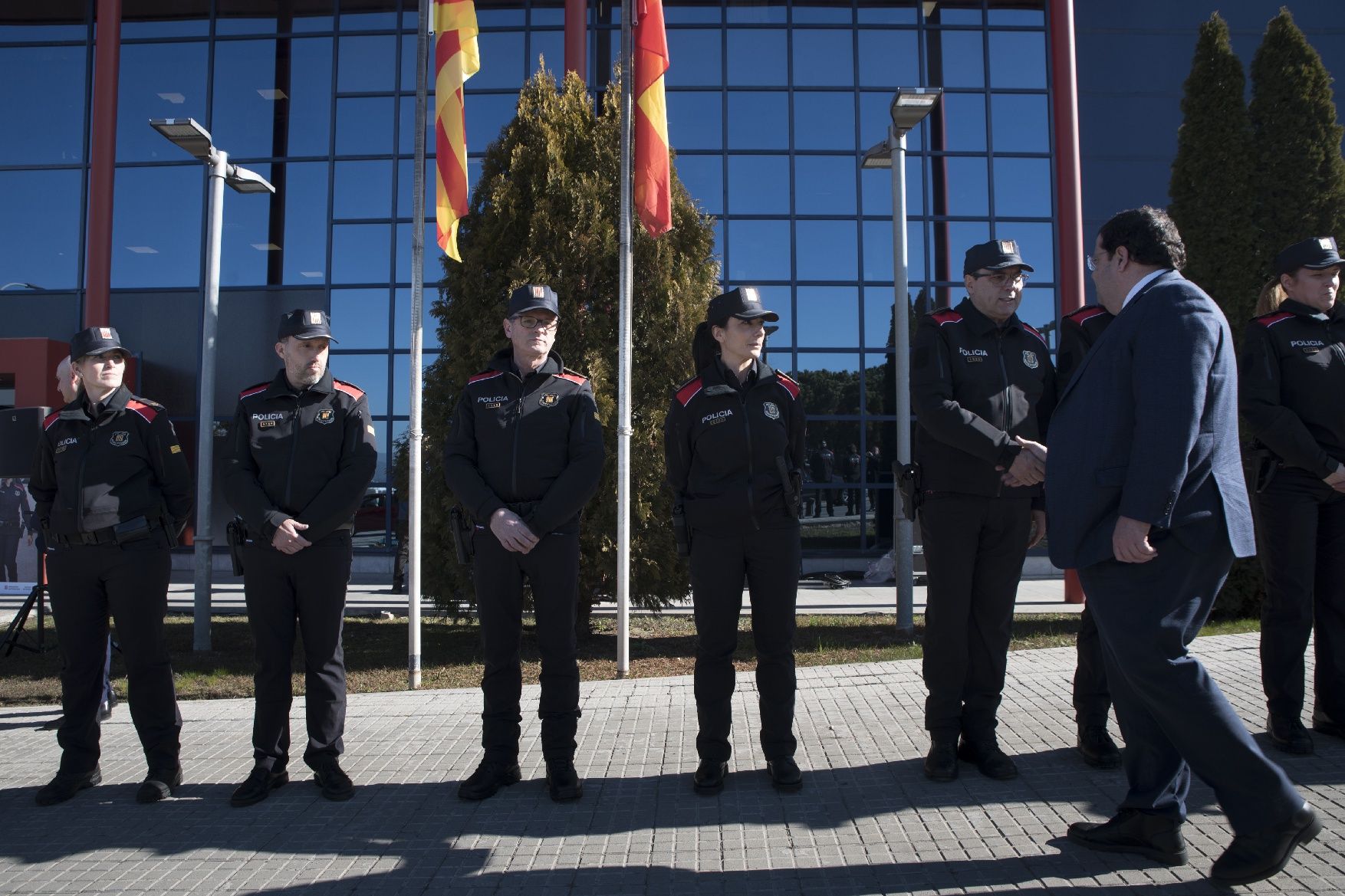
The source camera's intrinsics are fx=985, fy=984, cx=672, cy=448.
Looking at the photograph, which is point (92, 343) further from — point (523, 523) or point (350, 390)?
point (523, 523)

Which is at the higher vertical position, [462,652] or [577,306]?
[577,306]

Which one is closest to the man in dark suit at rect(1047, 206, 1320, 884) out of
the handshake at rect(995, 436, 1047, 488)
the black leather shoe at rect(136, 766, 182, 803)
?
the handshake at rect(995, 436, 1047, 488)

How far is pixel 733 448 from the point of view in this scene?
4.41 meters

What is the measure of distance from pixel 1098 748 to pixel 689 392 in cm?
243

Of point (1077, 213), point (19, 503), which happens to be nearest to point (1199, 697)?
point (19, 503)

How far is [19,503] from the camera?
32.1 feet

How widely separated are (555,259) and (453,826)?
516cm

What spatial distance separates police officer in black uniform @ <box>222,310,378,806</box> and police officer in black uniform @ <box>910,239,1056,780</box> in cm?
262

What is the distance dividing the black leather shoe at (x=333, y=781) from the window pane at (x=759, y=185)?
Answer: 45.0 feet

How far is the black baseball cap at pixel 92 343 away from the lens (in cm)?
463

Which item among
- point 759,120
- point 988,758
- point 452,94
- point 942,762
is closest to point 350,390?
point 942,762

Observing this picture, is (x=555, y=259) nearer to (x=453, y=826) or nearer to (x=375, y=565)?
(x=453, y=826)

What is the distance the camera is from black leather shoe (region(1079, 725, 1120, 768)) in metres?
4.36

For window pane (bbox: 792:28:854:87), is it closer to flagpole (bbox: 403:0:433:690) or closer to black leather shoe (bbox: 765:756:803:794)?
flagpole (bbox: 403:0:433:690)
